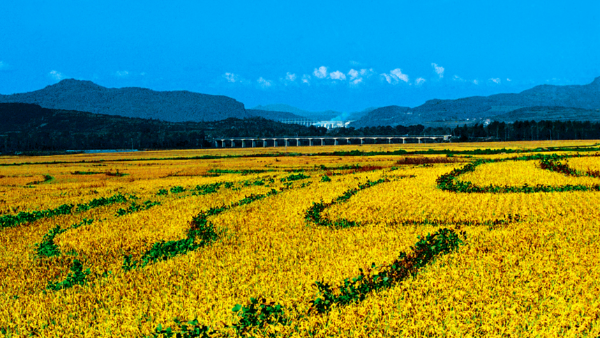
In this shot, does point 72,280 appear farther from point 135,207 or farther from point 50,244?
point 135,207

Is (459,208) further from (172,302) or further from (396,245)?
(172,302)

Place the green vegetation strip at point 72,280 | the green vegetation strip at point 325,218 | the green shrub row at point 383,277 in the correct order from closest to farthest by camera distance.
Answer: the green shrub row at point 383,277 < the green vegetation strip at point 72,280 < the green vegetation strip at point 325,218

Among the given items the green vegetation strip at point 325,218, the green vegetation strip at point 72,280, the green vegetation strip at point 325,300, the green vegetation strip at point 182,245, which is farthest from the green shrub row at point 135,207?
the green vegetation strip at point 325,300

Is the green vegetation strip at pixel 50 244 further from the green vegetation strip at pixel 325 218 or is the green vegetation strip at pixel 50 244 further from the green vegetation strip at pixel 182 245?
the green vegetation strip at pixel 325 218

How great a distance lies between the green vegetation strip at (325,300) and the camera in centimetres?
725

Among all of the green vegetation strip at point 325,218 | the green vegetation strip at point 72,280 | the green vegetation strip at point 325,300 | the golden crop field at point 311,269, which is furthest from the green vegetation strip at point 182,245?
the green vegetation strip at point 325,300

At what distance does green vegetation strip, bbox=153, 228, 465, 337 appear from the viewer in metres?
7.25

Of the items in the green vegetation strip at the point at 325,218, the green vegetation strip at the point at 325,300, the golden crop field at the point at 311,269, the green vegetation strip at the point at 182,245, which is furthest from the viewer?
the green vegetation strip at the point at 325,218

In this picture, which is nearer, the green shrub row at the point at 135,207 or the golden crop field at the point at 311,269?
the golden crop field at the point at 311,269

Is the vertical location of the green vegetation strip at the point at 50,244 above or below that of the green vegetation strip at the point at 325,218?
below

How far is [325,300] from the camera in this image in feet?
26.7

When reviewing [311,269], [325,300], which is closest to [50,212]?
[311,269]

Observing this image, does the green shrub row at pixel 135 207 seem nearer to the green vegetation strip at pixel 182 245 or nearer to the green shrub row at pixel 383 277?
the green vegetation strip at pixel 182 245

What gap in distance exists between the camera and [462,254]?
10875mm
